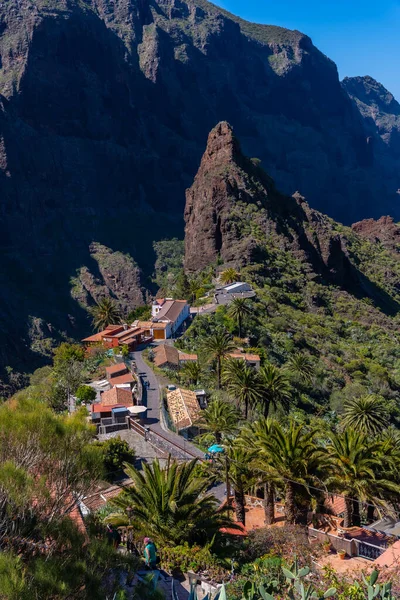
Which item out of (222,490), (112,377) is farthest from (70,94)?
(222,490)

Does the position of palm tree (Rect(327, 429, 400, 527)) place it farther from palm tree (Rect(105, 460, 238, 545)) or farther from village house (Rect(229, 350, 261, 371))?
village house (Rect(229, 350, 261, 371))

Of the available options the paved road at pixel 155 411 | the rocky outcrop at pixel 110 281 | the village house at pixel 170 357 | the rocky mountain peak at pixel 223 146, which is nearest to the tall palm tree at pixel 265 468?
the paved road at pixel 155 411

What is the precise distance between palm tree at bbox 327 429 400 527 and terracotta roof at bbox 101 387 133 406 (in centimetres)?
1823

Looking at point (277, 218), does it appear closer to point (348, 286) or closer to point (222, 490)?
point (348, 286)

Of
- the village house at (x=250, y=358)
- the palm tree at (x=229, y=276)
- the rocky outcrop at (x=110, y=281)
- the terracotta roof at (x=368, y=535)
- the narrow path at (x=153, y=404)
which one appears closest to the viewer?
the terracotta roof at (x=368, y=535)

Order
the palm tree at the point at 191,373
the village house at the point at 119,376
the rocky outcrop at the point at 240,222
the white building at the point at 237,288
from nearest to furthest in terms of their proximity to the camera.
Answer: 1. the village house at the point at 119,376
2. the palm tree at the point at 191,373
3. the white building at the point at 237,288
4. the rocky outcrop at the point at 240,222

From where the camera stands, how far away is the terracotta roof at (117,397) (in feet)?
139

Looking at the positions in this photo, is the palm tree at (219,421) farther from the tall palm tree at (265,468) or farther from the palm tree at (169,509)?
the palm tree at (169,509)

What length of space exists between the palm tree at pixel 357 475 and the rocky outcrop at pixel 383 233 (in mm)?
123468

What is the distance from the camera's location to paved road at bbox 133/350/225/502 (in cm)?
3469

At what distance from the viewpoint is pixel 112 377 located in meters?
49.5

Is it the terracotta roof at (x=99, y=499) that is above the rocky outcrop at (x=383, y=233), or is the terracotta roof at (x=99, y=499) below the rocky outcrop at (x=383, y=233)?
below

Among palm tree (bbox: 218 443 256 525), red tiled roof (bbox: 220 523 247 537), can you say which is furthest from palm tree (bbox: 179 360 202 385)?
red tiled roof (bbox: 220 523 247 537)

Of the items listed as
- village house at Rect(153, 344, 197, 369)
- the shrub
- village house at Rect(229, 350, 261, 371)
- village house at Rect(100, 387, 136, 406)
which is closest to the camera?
village house at Rect(100, 387, 136, 406)
